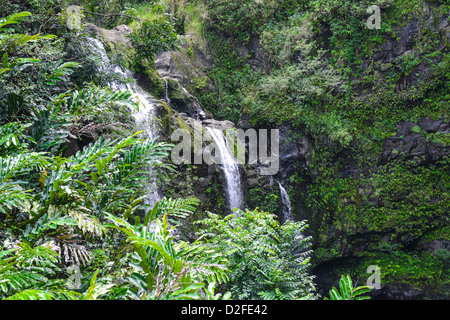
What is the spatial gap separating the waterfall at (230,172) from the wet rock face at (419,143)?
493 centimetres

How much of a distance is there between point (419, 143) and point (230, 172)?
601 centimetres

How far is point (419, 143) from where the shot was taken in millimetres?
8453

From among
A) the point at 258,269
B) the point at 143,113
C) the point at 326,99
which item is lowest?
the point at 258,269

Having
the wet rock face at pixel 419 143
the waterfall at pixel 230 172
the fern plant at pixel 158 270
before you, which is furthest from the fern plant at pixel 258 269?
the wet rock face at pixel 419 143

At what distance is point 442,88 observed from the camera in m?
8.40

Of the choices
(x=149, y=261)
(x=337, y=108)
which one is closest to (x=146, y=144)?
(x=149, y=261)

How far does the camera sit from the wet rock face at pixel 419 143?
8.24m

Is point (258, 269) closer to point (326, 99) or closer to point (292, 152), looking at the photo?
point (292, 152)

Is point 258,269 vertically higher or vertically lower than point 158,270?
lower

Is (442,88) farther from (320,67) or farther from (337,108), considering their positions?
(320,67)

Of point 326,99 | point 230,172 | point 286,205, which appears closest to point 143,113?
point 230,172

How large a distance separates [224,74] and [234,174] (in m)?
5.88

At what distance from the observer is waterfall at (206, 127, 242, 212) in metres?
7.16

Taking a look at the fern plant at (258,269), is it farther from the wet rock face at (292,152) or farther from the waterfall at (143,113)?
the wet rock face at (292,152)
